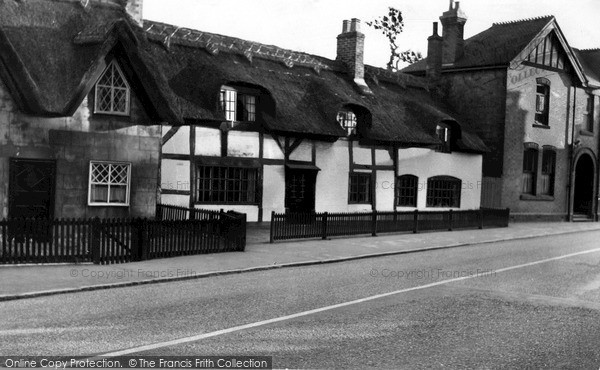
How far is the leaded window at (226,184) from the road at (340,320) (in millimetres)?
8968

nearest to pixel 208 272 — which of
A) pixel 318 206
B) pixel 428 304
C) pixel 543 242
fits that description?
pixel 428 304

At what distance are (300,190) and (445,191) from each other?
10.00 meters

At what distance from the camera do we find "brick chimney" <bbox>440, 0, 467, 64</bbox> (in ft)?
124

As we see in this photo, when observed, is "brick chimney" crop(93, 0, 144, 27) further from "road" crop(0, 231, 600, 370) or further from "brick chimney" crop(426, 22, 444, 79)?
"brick chimney" crop(426, 22, 444, 79)

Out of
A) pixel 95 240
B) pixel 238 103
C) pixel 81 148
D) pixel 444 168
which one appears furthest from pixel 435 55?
pixel 95 240

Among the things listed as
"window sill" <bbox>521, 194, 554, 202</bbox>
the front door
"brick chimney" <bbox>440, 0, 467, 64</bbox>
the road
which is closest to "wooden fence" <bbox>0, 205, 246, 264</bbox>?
the road

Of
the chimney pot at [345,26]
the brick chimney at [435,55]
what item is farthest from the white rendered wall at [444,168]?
the chimney pot at [345,26]

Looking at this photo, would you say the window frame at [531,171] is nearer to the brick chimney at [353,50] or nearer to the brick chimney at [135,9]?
the brick chimney at [353,50]

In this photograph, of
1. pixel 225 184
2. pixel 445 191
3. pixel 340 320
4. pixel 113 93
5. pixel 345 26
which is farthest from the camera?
pixel 445 191

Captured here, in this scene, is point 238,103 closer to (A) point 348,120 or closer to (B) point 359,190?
(A) point 348,120

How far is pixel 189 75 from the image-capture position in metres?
23.8

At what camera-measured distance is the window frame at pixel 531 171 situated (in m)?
36.7

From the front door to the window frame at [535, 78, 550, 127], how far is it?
637 inches

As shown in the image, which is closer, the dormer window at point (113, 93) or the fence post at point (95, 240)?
the fence post at point (95, 240)
